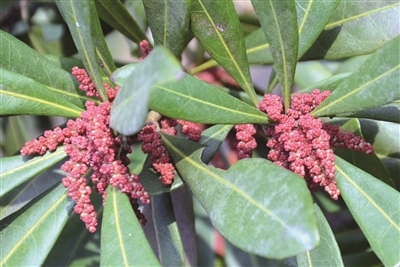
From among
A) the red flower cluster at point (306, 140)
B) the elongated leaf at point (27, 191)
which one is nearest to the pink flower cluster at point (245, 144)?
the red flower cluster at point (306, 140)

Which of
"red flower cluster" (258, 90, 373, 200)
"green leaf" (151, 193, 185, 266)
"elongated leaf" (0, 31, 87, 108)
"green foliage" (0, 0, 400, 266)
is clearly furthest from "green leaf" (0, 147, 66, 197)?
"red flower cluster" (258, 90, 373, 200)

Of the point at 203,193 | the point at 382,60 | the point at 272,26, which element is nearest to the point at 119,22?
the point at 272,26

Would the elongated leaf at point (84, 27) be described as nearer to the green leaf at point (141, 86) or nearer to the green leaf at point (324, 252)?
the green leaf at point (141, 86)

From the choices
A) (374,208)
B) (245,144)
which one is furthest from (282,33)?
(374,208)

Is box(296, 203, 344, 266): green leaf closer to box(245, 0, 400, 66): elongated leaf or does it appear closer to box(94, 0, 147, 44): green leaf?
box(245, 0, 400, 66): elongated leaf

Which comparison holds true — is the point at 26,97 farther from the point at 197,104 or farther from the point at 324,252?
the point at 324,252

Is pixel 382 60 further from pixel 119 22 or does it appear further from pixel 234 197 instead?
pixel 119 22
